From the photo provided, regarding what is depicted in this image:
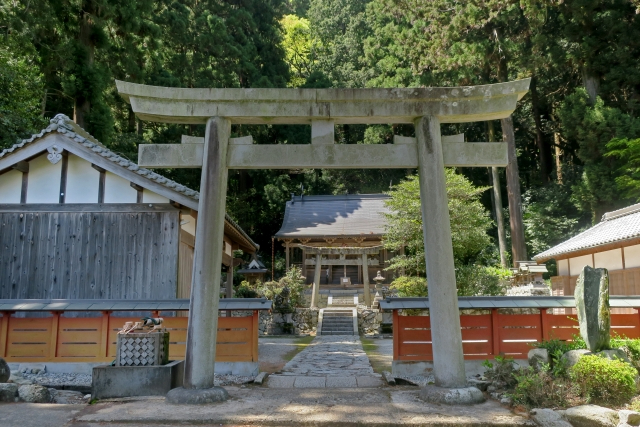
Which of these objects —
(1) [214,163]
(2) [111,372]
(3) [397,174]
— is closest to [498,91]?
(1) [214,163]

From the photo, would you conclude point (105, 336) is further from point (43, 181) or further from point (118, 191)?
point (43, 181)

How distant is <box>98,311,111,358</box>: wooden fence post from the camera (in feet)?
31.3

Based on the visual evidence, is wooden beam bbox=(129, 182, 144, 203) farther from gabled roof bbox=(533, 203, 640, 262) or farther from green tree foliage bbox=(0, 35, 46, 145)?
gabled roof bbox=(533, 203, 640, 262)

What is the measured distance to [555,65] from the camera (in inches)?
975

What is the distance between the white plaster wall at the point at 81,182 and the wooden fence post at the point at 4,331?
8.98 ft

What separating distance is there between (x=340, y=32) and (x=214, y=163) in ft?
129

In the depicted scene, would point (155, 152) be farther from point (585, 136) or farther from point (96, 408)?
point (585, 136)

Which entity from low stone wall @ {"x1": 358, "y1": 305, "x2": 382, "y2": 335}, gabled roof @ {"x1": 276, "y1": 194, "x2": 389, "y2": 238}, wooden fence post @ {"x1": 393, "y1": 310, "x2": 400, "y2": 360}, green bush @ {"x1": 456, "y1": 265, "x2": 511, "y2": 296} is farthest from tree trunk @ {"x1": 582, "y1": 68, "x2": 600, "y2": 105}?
wooden fence post @ {"x1": 393, "y1": 310, "x2": 400, "y2": 360}

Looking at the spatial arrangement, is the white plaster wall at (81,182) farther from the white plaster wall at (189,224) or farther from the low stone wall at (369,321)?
the low stone wall at (369,321)

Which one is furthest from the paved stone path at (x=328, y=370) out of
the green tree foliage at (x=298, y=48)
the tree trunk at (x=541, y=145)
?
the green tree foliage at (x=298, y=48)

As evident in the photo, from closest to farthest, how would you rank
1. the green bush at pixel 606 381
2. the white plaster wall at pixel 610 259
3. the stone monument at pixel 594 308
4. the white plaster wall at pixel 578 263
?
the green bush at pixel 606 381 → the stone monument at pixel 594 308 → the white plaster wall at pixel 610 259 → the white plaster wall at pixel 578 263

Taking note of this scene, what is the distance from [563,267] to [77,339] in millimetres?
16771

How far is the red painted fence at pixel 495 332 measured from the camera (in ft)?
30.3

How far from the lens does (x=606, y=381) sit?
587cm
